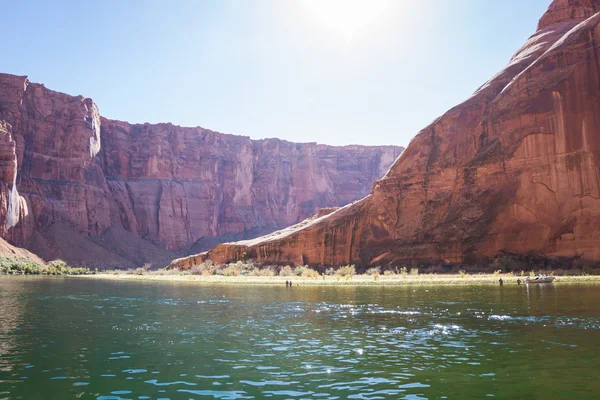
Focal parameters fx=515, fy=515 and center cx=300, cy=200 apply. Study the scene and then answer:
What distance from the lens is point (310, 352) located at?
44.6ft

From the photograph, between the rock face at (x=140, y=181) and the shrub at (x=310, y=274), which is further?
the rock face at (x=140, y=181)

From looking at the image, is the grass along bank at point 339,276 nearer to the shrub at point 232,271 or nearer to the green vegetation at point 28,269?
the shrub at point 232,271

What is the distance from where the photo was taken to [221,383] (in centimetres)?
1057

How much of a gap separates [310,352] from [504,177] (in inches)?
1718

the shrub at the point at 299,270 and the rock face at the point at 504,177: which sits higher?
the rock face at the point at 504,177

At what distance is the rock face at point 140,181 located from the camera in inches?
3994

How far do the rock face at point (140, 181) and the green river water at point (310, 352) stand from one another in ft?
276

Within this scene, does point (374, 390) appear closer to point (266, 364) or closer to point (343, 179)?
point (266, 364)

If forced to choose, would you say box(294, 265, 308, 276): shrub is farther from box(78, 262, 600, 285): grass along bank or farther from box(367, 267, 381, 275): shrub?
box(367, 267, 381, 275): shrub

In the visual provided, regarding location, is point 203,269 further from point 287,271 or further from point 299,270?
point 299,270

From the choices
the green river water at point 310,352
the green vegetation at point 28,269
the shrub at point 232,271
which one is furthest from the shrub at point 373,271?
the green vegetation at point 28,269

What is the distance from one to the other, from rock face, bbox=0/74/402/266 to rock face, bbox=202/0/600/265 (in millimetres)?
58240

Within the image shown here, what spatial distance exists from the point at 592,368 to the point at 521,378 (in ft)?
6.11

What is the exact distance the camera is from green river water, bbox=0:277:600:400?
32.6ft
